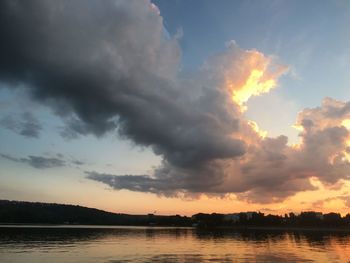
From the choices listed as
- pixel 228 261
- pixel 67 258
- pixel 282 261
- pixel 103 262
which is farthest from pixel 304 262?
pixel 67 258

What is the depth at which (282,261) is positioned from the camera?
3223 inches

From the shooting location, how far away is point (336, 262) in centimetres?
8312

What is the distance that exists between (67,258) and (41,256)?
8.34 m

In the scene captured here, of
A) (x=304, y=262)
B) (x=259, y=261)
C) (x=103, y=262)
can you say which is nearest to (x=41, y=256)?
(x=103, y=262)

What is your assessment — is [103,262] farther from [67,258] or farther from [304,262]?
[304,262]

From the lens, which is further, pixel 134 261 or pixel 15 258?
pixel 15 258

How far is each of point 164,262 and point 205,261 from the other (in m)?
9.22

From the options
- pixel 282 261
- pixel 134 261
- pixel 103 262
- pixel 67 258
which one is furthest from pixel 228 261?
pixel 67 258

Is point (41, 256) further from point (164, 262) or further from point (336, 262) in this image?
point (336, 262)

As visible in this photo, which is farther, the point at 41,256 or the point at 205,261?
the point at 41,256

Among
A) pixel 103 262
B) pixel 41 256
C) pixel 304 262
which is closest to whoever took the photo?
pixel 103 262

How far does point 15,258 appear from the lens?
8275cm

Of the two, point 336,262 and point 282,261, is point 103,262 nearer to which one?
point 282,261

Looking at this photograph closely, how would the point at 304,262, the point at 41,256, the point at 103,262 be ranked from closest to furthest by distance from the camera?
the point at 103,262 → the point at 304,262 → the point at 41,256
